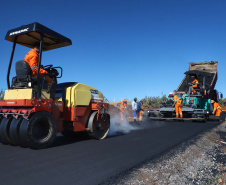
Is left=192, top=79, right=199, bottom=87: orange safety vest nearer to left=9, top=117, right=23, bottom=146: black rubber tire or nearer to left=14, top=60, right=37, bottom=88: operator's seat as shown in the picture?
left=14, top=60, right=37, bottom=88: operator's seat

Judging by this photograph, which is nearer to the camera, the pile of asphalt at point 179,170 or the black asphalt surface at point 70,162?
the black asphalt surface at point 70,162

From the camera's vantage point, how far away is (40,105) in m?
4.71

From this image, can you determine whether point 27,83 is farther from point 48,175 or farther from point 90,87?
point 48,175

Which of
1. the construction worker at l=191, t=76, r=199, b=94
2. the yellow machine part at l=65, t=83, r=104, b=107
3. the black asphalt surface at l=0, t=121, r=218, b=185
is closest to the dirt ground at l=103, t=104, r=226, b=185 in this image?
the black asphalt surface at l=0, t=121, r=218, b=185

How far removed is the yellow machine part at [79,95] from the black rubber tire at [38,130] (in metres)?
0.75

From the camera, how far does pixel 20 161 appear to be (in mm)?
3770

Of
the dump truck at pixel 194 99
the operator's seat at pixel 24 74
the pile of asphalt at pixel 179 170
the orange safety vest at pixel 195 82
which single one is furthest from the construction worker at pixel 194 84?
the operator's seat at pixel 24 74

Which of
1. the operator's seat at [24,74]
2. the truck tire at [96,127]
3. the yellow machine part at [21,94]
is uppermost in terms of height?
the operator's seat at [24,74]

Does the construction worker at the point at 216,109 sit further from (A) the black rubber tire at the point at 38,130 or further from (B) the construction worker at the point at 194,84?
(A) the black rubber tire at the point at 38,130

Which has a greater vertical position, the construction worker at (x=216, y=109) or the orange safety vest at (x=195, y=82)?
the orange safety vest at (x=195, y=82)

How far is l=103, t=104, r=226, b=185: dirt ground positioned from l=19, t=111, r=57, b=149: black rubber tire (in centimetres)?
221

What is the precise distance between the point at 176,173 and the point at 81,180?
161 centimetres

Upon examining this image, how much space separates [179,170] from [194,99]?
10.8 m

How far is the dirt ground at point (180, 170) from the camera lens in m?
3.15
